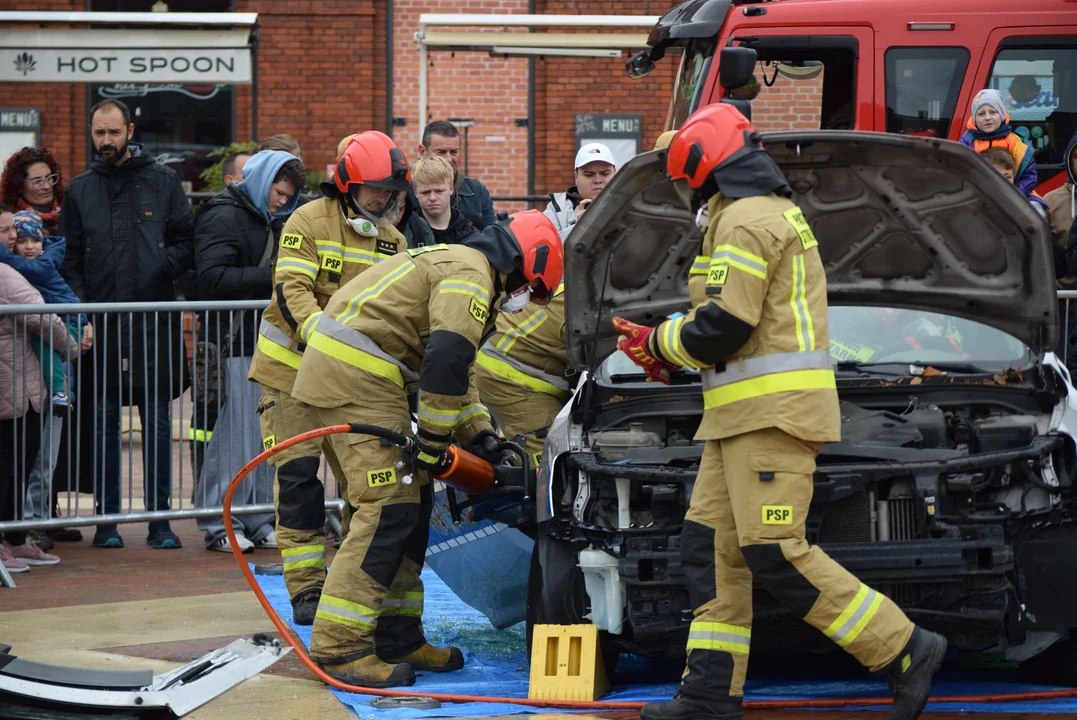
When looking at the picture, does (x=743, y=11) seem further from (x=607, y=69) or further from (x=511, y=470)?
(x=607, y=69)

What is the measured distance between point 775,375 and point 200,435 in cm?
472

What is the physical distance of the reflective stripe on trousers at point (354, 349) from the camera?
6.05 meters

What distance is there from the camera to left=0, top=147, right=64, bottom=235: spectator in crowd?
9.12 m

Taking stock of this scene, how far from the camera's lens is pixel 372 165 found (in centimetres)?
671

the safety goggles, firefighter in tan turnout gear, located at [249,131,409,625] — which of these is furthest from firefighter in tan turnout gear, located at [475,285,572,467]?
the safety goggles

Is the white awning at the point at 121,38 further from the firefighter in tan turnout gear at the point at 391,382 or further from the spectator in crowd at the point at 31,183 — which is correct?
the firefighter in tan turnout gear at the point at 391,382

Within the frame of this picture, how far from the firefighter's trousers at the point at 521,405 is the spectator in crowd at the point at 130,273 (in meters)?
2.25

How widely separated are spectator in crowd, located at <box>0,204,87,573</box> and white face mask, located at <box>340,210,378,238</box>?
2103mm

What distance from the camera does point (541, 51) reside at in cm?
1463

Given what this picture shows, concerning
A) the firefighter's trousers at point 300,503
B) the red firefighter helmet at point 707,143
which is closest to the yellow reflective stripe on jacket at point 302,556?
the firefighter's trousers at point 300,503

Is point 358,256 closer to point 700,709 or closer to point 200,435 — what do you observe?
point 200,435

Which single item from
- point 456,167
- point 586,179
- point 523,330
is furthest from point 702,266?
point 456,167

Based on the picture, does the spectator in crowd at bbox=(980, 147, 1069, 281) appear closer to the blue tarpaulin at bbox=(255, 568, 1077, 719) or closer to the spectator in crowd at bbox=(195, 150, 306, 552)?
the blue tarpaulin at bbox=(255, 568, 1077, 719)

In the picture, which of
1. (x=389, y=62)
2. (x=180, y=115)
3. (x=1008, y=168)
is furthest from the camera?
(x=389, y=62)
